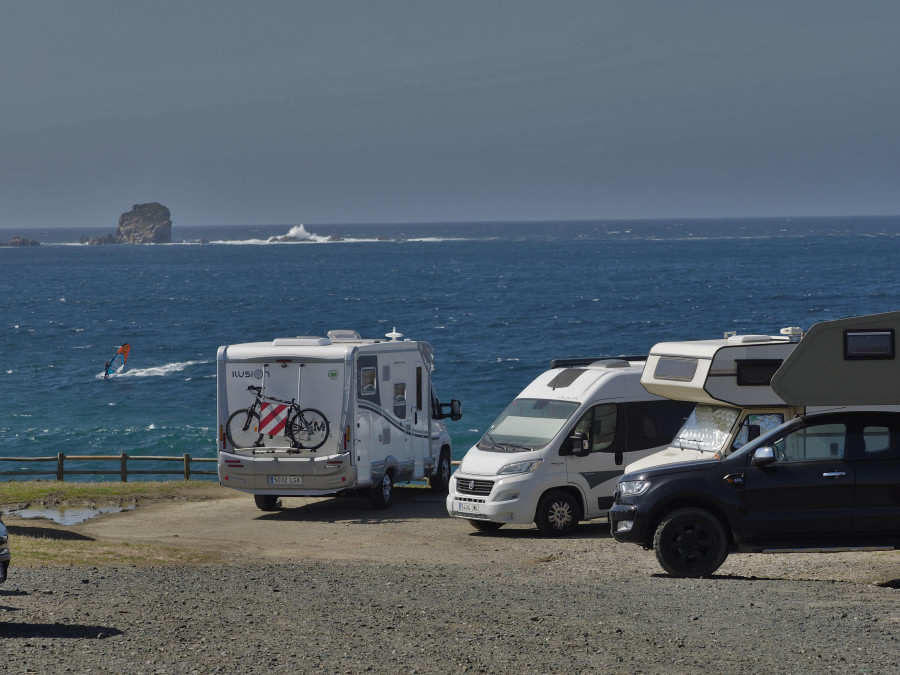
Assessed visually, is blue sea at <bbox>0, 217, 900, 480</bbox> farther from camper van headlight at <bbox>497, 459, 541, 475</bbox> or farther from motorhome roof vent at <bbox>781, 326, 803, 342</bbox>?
motorhome roof vent at <bbox>781, 326, 803, 342</bbox>

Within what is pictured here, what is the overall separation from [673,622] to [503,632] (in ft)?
4.82

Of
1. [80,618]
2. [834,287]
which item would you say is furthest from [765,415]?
[834,287]

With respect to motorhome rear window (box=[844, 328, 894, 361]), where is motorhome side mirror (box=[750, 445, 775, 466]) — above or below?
below

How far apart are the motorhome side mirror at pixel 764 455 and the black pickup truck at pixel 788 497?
0.03ft

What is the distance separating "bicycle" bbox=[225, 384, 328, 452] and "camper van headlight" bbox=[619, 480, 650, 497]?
7.12 metres

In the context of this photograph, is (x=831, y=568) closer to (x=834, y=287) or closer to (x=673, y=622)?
(x=673, y=622)

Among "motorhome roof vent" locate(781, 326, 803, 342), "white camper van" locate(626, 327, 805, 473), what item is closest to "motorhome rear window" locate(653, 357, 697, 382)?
"white camper van" locate(626, 327, 805, 473)

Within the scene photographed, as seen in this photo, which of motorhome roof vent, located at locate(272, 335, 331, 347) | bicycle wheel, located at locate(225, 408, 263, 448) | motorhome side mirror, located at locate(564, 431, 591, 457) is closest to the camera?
motorhome side mirror, located at locate(564, 431, 591, 457)

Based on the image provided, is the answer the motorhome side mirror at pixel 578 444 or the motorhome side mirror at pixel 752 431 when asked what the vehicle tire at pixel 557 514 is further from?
the motorhome side mirror at pixel 752 431

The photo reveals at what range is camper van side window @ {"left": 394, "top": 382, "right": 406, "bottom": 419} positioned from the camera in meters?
20.7

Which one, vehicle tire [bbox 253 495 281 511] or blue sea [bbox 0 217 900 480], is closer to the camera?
vehicle tire [bbox 253 495 281 511]

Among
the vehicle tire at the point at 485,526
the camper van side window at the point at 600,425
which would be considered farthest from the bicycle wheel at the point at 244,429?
the camper van side window at the point at 600,425

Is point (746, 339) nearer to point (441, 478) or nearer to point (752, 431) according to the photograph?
point (752, 431)

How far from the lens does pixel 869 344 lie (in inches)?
476
